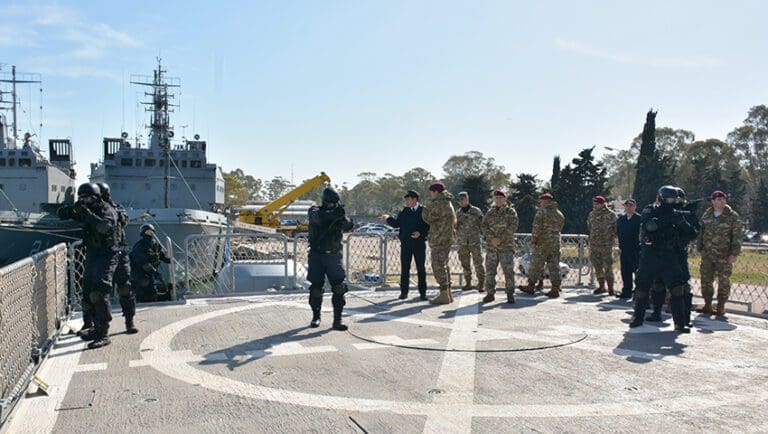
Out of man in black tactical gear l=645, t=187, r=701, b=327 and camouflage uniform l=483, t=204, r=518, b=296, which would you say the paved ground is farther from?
camouflage uniform l=483, t=204, r=518, b=296

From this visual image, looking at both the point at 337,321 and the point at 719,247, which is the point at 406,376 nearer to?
the point at 337,321

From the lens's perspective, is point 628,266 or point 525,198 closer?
point 628,266

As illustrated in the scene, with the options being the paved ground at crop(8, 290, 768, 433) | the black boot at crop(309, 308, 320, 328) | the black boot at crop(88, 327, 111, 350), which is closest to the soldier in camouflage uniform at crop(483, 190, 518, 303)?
the paved ground at crop(8, 290, 768, 433)

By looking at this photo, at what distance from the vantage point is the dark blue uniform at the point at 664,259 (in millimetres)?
6918

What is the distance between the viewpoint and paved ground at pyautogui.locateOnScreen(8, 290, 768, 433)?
12.9ft

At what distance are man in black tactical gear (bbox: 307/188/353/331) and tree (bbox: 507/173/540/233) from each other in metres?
33.3

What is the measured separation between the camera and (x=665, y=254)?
7.06m

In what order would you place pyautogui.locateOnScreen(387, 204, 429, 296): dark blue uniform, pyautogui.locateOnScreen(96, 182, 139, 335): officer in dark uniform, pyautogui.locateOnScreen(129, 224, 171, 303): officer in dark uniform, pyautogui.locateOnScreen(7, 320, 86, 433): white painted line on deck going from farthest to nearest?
1. pyautogui.locateOnScreen(387, 204, 429, 296): dark blue uniform
2. pyautogui.locateOnScreen(129, 224, 171, 303): officer in dark uniform
3. pyautogui.locateOnScreen(96, 182, 139, 335): officer in dark uniform
4. pyautogui.locateOnScreen(7, 320, 86, 433): white painted line on deck

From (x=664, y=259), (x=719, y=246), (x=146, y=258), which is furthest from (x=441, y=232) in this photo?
(x=146, y=258)

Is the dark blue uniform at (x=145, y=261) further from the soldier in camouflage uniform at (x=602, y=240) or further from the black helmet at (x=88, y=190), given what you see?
the soldier in camouflage uniform at (x=602, y=240)

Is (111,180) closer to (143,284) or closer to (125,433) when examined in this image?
(143,284)

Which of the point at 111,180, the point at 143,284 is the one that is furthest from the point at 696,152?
the point at 143,284

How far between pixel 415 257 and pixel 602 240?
12.1 feet

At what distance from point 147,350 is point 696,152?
67511mm
